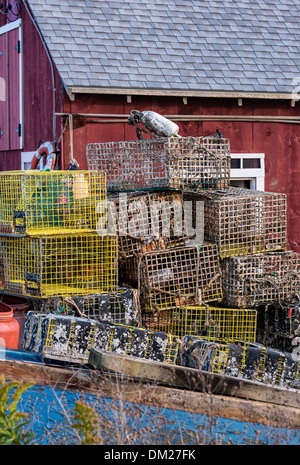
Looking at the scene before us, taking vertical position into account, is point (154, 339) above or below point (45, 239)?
below

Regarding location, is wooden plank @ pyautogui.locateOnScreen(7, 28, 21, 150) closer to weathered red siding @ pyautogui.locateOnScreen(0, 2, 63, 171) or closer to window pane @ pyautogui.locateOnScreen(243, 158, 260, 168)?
weathered red siding @ pyautogui.locateOnScreen(0, 2, 63, 171)

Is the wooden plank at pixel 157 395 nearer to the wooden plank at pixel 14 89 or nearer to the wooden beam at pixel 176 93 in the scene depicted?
the wooden beam at pixel 176 93

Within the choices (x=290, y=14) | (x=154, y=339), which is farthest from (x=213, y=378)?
(x=290, y=14)

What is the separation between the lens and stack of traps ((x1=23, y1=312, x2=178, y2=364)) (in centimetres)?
619

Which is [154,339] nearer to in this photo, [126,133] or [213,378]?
[213,378]

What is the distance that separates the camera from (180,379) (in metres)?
5.48

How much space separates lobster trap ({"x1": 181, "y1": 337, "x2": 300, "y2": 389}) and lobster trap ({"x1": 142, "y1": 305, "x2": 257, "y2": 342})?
100cm

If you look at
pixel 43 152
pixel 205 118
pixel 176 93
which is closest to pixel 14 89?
pixel 43 152

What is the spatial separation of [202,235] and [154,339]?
1.61m

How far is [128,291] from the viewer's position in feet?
23.3

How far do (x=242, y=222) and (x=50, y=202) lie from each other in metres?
2.08

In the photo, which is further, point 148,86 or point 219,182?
point 148,86

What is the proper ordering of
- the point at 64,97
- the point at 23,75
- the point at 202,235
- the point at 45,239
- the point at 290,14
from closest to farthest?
1. the point at 45,239
2. the point at 202,235
3. the point at 64,97
4. the point at 23,75
5. the point at 290,14

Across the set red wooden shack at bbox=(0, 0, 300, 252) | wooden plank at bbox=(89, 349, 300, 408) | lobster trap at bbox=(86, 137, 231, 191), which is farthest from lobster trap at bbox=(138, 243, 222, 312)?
red wooden shack at bbox=(0, 0, 300, 252)
